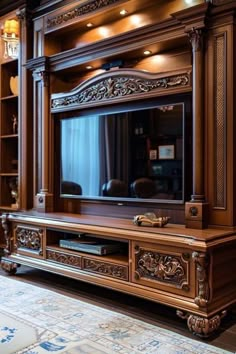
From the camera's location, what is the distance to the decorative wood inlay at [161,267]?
257 centimetres

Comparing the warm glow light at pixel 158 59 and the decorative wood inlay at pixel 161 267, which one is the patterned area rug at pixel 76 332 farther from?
the warm glow light at pixel 158 59

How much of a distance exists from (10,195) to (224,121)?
300cm

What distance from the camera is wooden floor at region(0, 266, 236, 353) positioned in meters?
2.48

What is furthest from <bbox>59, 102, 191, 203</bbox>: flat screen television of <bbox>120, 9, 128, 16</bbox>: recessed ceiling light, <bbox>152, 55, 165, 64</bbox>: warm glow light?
<bbox>120, 9, 128, 16</bbox>: recessed ceiling light

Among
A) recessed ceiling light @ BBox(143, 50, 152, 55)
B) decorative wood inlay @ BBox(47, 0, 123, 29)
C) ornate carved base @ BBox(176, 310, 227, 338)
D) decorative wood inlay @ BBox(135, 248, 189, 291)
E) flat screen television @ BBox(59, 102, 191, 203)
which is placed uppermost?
decorative wood inlay @ BBox(47, 0, 123, 29)

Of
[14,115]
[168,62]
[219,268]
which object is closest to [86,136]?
[168,62]

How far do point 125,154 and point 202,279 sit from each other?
1413 millimetres

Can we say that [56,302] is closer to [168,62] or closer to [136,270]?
[136,270]

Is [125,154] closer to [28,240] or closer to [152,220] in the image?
[152,220]

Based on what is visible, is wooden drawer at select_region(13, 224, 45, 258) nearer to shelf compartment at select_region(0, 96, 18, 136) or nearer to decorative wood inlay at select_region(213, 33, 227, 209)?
shelf compartment at select_region(0, 96, 18, 136)

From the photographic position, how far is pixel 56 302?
3055 millimetres

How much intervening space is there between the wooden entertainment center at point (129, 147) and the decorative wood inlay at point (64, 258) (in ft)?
0.05

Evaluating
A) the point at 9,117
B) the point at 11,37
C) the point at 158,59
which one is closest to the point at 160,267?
the point at 158,59

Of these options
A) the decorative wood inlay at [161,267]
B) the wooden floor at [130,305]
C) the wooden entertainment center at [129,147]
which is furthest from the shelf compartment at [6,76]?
the decorative wood inlay at [161,267]
